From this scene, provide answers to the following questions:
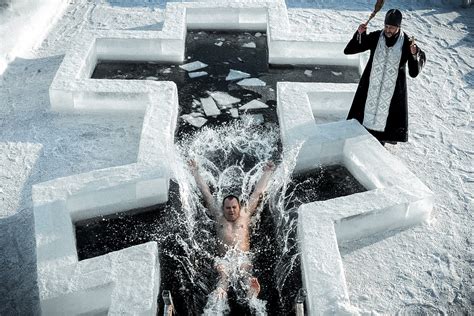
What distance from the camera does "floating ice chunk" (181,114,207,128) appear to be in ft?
20.6

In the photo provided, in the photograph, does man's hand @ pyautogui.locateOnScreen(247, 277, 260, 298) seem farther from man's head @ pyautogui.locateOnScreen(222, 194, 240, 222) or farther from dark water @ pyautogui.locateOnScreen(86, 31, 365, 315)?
man's head @ pyautogui.locateOnScreen(222, 194, 240, 222)

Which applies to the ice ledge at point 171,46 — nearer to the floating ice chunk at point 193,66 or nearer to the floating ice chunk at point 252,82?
the floating ice chunk at point 193,66

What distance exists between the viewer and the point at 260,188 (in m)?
5.25

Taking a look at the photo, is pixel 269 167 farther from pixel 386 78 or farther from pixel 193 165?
pixel 386 78

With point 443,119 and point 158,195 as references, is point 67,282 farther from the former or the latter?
point 443,119

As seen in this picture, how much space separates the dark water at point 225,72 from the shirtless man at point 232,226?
135 cm

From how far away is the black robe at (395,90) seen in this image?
5270 millimetres

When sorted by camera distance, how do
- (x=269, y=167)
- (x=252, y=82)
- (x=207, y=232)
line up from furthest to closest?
(x=252, y=82) → (x=269, y=167) → (x=207, y=232)

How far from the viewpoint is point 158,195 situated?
205 inches

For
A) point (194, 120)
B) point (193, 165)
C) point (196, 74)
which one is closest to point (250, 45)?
point (196, 74)

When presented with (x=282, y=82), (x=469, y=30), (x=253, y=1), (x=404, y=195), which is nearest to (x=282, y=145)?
(x=282, y=82)

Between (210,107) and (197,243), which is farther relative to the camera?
(210,107)

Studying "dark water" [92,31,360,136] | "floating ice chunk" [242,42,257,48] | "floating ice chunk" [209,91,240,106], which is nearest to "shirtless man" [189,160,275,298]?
"dark water" [92,31,360,136]

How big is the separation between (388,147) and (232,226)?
2098mm
